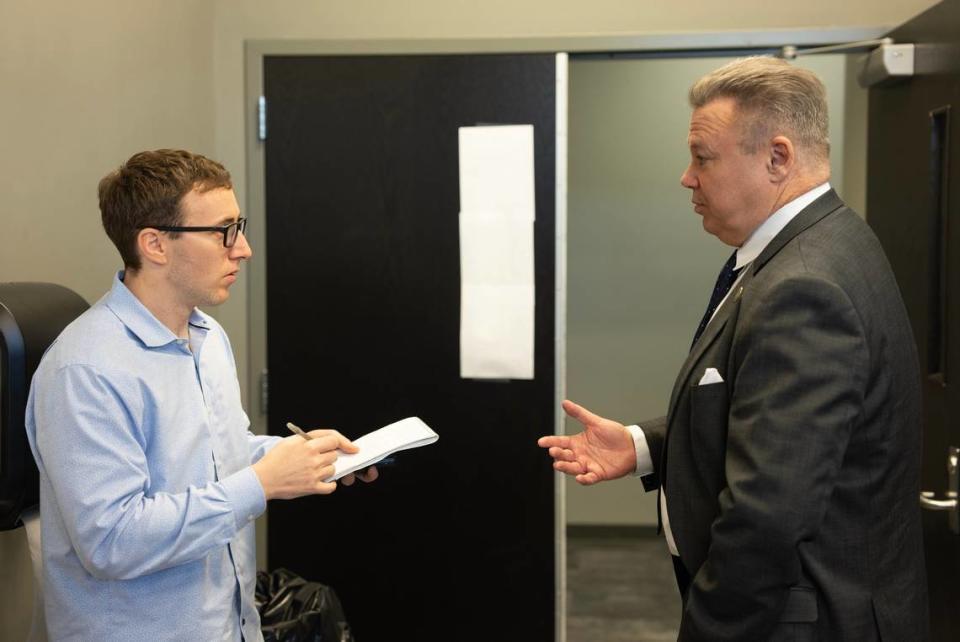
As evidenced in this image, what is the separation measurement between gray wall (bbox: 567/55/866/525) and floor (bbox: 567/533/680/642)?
302mm

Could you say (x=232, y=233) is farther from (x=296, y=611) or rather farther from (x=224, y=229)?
(x=296, y=611)

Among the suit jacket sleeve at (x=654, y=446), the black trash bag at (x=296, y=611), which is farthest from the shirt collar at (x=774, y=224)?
the black trash bag at (x=296, y=611)

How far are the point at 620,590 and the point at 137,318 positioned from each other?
3.06m

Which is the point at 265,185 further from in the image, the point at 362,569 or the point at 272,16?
the point at 362,569

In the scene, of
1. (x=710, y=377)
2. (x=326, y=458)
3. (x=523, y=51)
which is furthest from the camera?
(x=523, y=51)

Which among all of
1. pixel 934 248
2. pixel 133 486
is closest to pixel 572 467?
pixel 133 486

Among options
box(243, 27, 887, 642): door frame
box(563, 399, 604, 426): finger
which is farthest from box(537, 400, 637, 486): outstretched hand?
box(243, 27, 887, 642): door frame

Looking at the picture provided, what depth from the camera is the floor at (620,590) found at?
11.9 feet

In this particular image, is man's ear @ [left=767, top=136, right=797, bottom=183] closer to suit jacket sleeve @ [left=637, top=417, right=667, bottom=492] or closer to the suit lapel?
the suit lapel

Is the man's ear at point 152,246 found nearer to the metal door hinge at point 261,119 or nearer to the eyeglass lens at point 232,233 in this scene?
the eyeglass lens at point 232,233

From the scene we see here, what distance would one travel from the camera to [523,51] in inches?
115

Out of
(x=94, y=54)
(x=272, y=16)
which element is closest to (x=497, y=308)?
(x=272, y=16)

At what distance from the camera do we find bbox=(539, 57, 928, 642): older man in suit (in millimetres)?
1326

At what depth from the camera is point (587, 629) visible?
144 inches
